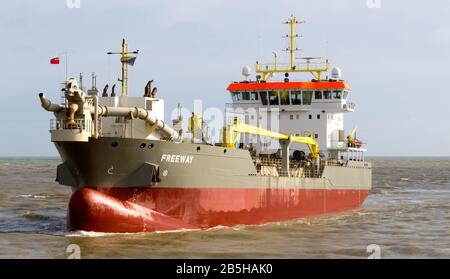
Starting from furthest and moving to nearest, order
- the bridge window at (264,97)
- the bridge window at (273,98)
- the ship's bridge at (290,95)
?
the bridge window at (264,97)
the bridge window at (273,98)
the ship's bridge at (290,95)

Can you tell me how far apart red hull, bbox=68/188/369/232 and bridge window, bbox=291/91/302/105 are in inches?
300

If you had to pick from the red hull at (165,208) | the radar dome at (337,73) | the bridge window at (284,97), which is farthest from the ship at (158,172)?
the radar dome at (337,73)

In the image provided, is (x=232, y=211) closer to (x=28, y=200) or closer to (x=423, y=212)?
(x=423, y=212)

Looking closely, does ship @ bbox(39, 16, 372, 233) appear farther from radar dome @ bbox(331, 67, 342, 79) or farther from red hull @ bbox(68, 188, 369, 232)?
radar dome @ bbox(331, 67, 342, 79)

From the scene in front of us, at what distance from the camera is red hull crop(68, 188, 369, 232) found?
21.7 m

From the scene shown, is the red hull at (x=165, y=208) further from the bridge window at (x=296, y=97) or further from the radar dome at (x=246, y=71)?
the radar dome at (x=246, y=71)

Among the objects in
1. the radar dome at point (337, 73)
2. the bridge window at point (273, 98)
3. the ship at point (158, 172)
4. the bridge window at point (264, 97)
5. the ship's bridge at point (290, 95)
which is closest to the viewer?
the ship at point (158, 172)

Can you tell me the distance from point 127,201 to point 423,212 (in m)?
17.8

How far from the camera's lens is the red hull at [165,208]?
71.2 ft

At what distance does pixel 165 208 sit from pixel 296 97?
1332 cm

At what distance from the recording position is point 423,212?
34812 millimetres

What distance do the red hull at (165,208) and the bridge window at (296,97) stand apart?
7.62m

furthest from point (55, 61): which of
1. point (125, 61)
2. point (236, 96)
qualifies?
point (236, 96)

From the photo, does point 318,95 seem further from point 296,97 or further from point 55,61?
point 55,61
